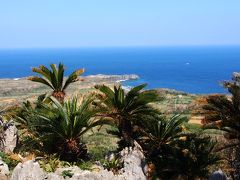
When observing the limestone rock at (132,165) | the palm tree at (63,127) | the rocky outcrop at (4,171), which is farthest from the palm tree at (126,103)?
the rocky outcrop at (4,171)

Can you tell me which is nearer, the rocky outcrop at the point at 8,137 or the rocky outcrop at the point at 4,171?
the rocky outcrop at the point at 4,171

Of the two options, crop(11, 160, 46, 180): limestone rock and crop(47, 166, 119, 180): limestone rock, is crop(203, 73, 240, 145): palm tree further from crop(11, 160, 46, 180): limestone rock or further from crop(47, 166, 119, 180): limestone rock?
crop(11, 160, 46, 180): limestone rock

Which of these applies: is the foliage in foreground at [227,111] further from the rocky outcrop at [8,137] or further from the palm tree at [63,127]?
the rocky outcrop at [8,137]

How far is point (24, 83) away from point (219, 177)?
139670 millimetres

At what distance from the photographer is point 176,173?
1928 centimetres

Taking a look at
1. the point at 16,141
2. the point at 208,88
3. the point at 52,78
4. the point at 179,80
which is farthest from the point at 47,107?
the point at 179,80

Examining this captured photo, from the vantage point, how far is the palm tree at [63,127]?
14398mm

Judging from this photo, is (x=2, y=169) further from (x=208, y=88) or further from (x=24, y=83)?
(x=208, y=88)

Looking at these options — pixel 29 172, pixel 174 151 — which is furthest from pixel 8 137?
pixel 29 172

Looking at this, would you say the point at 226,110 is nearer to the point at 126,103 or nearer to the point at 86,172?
the point at 126,103

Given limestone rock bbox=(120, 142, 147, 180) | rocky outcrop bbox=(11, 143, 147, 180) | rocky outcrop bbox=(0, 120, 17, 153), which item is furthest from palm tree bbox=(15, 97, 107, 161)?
rocky outcrop bbox=(0, 120, 17, 153)

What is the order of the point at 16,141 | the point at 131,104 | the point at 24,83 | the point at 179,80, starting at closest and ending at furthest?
the point at 131,104 < the point at 16,141 < the point at 24,83 < the point at 179,80

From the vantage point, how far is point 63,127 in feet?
46.9

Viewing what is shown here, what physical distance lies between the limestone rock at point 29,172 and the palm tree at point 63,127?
1094 millimetres
